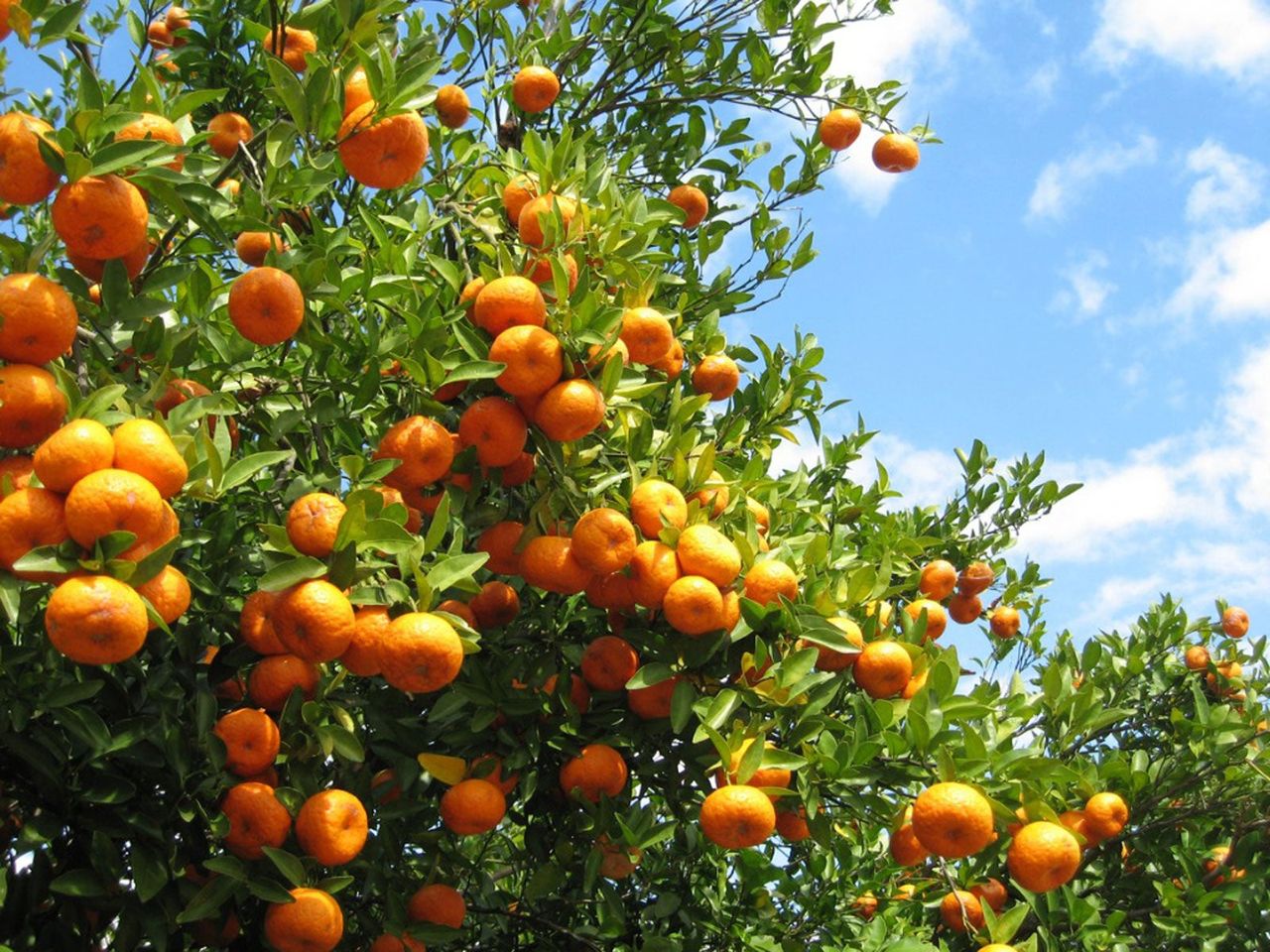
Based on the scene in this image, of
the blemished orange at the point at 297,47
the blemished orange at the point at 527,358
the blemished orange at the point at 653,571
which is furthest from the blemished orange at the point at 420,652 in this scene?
the blemished orange at the point at 297,47

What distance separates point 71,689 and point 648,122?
354 centimetres

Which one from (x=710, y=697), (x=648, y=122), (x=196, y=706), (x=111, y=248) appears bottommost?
(x=196, y=706)

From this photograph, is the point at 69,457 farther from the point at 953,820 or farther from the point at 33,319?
the point at 953,820

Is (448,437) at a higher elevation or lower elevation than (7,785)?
higher

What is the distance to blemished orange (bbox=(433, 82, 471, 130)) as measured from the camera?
3.84 metres

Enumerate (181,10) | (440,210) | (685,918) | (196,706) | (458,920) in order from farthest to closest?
(181,10) < (685,918) < (440,210) < (458,920) < (196,706)

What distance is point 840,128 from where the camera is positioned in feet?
14.9

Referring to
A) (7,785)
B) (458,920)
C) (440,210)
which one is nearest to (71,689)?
(7,785)

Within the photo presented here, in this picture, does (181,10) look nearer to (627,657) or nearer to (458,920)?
(627,657)

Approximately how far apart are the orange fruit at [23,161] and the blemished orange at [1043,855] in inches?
107

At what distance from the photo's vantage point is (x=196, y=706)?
2578 mm

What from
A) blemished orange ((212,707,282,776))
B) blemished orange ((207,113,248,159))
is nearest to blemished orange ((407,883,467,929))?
blemished orange ((212,707,282,776))

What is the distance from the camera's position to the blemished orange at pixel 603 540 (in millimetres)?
2566

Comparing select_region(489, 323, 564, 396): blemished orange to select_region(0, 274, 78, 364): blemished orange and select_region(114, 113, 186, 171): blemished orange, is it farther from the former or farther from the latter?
select_region(0, 274, 78, 364): blemished orange
